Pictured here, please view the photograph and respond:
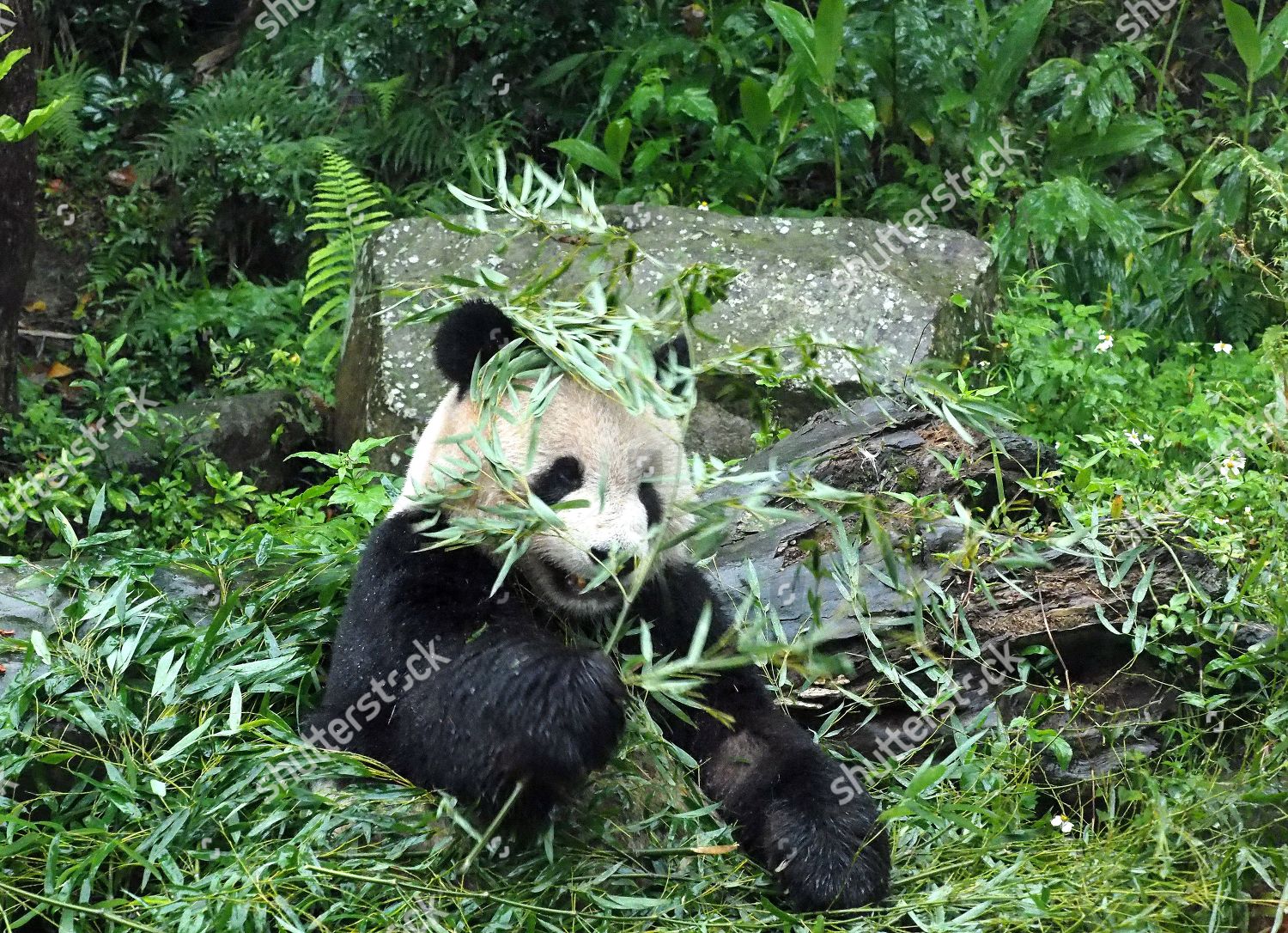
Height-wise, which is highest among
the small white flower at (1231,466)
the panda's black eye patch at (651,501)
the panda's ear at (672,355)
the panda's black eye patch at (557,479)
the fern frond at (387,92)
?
the panda's ear at (672,355)

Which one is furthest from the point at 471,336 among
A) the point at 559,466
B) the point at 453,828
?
the point at 453,828

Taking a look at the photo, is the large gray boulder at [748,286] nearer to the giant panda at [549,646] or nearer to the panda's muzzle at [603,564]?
the giant panda at [549,646]

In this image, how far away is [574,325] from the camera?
3693mm

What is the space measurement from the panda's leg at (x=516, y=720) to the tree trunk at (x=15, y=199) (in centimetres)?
396

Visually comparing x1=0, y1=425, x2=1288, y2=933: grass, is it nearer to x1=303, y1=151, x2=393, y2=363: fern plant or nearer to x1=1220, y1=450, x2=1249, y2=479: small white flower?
x1=1220, y1=450, x2=1249, y2=479: small white flower

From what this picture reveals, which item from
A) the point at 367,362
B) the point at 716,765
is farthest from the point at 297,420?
the point at 716,765

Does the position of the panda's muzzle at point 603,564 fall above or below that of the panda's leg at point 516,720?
above

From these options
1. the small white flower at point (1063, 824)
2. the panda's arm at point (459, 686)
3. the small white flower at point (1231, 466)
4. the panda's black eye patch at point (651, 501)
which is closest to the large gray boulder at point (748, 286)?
the small white flower at point (1231, 466)

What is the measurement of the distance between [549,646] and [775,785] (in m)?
0.89

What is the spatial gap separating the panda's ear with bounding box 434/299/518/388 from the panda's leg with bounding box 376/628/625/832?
792 millimetres

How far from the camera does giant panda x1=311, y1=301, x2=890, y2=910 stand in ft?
10.5

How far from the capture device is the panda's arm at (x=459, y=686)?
10.4 feet

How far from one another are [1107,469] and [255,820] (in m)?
4.09

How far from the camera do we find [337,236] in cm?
803
